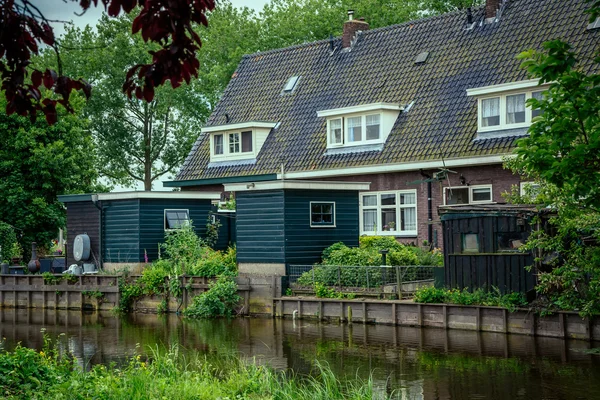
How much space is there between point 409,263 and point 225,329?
608 cm

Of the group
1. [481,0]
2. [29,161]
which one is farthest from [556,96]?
[481,0]

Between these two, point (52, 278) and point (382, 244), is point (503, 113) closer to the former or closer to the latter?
point (382, 244)

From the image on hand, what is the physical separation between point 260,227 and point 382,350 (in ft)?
32.1

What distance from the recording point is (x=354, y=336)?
78.2 ft

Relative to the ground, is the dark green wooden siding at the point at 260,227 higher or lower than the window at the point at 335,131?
lower

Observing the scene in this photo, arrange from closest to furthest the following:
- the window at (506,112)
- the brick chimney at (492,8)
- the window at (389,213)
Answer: the window at (506,112)
the window at (389,213)
the brick chimney at (492,8)

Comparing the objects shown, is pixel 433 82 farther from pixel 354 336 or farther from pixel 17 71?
pixel 17 71

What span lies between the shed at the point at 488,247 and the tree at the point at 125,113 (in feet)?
106

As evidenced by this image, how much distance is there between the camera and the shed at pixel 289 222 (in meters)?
29.6

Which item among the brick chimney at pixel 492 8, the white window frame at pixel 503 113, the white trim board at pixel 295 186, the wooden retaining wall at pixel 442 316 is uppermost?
the brick chimney at pixel 492 8

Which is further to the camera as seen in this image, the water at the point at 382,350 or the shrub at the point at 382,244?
the shrub at the point at 382,244

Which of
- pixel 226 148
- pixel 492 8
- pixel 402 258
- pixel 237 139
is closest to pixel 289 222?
pixel 402 258

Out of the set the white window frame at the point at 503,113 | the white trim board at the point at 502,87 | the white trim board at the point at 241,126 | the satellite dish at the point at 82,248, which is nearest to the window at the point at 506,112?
the white window frame at the point at 503,113

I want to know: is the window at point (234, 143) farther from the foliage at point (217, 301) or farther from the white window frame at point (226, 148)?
the foliage at point (217, 301)
